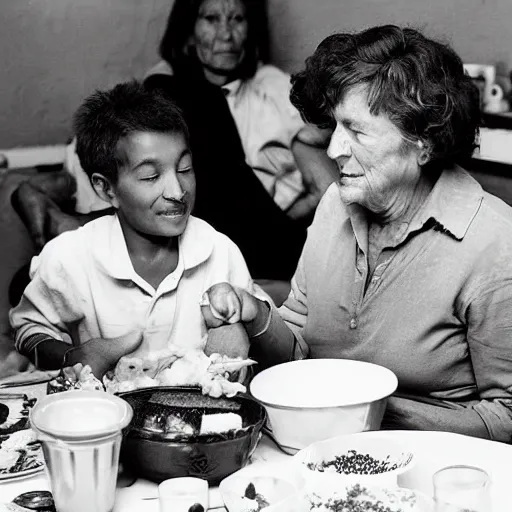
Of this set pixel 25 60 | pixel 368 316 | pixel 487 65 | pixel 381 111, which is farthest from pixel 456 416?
pixel 25 60

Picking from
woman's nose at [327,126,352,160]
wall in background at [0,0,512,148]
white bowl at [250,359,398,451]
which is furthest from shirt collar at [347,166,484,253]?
wall in background at [0,0,512,148]

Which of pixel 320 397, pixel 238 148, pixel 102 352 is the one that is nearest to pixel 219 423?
pixel 320 397

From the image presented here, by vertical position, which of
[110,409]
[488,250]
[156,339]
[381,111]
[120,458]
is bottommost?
[156,339]

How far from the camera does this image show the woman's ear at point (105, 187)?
2.21m

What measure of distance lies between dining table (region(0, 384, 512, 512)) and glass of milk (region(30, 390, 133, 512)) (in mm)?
73

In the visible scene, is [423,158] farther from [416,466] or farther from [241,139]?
[241,139]

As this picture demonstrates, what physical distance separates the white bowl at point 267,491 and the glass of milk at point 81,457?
0.19 m

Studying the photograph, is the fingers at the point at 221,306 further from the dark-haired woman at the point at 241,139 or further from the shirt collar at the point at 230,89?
the shirt collar at the point at 230,89

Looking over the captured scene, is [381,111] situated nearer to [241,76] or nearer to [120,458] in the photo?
[120,458]

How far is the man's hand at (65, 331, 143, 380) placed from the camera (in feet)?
6.32

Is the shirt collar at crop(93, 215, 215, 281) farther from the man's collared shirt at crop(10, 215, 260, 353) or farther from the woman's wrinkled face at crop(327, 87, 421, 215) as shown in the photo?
the woman's wrinkled face at crop(327, 87, 421, 215)

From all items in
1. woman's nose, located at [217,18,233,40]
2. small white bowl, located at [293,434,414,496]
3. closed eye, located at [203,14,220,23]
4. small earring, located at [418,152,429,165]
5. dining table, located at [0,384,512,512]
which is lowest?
dining table, located at [0,384,512,512]

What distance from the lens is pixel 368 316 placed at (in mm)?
2088

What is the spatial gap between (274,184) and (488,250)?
3.95ft
